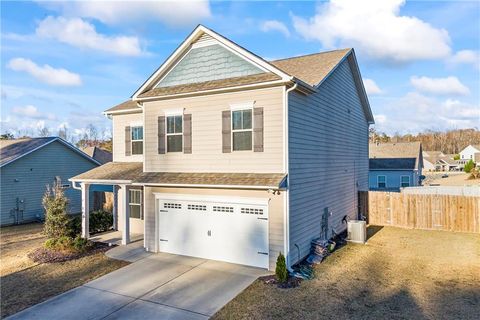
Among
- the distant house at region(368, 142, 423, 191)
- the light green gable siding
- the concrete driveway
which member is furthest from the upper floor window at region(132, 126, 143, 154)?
the distant house at region(368, 142, 423, 191)

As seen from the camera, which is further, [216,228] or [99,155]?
[99,155]

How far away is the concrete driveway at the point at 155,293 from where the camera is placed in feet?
25.4

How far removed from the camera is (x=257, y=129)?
35.3ft

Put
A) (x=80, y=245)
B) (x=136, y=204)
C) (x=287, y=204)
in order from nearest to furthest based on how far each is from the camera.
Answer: (x=287, y=204), (x=80, y=245), (x=136, y=204)

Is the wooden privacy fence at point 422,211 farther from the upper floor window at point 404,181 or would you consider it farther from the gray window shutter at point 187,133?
the upper floor window at point 404,181

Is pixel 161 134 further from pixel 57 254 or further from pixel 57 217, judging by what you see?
pixel 57 254

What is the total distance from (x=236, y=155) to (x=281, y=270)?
13.3ft

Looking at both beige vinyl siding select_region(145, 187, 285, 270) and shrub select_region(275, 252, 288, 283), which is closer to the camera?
shrub select_region(275, 252, 288, 283)

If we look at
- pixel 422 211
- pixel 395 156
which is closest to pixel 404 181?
pixel 395 156

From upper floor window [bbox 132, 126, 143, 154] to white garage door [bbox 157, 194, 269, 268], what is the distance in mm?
4320

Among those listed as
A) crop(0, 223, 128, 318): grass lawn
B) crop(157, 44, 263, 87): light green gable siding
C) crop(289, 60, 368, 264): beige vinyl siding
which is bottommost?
crop(0, 223, 128, 318): grass lawn

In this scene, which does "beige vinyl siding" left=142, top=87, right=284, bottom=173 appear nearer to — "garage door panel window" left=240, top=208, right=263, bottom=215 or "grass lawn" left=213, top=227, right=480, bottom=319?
"garage door panel window" left=240, top=208, right=263, bottom=215

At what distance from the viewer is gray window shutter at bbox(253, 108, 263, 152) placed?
35.1ft

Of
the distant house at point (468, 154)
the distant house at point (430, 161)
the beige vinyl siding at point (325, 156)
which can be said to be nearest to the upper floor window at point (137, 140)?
the beige vinyl siding at point (325, 156)
